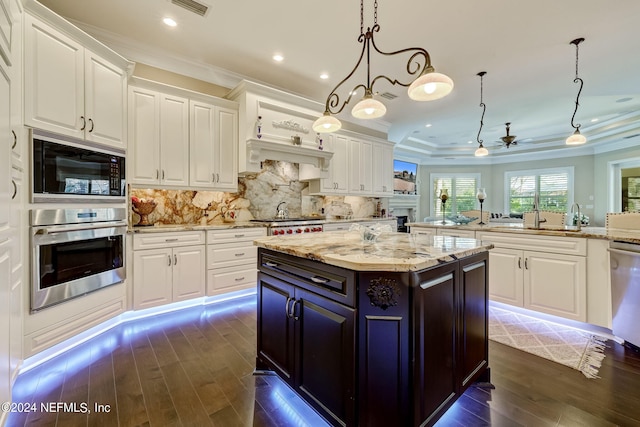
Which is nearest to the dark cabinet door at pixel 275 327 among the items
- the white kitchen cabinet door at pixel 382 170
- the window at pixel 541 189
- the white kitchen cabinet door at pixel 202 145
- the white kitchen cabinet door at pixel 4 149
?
the white kitchen cabinet door at pixel 4 149

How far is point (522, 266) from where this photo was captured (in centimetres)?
301

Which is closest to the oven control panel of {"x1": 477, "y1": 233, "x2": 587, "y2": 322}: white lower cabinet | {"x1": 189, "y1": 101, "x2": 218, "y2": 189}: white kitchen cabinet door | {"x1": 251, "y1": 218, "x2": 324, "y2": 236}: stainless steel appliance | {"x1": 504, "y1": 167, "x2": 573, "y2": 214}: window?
{"x1": 251, "y1": 218, "x2": 324, "y2": 236}: stainless steel appliance

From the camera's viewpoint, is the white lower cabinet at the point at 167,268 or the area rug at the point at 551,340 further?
the white lower cabinet at the point at 167,268

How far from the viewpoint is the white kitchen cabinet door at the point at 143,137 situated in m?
3.09

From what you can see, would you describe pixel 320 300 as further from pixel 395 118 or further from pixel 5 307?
pixel 395 118

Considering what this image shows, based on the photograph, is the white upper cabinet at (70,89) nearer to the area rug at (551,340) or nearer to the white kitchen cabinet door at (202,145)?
the white kitchen cabinet door at (202,145)

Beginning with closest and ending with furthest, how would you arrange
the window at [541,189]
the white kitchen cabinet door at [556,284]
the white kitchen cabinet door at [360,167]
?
the white kitchen cabinet door at [556,284]
the white kitchen cabinet door at [360,167]
the window at [541,189]

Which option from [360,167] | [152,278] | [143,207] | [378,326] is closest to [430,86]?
[378,326]

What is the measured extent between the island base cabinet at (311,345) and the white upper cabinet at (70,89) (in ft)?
6.76

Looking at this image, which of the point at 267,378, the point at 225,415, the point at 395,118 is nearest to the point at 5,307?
the point at 225,415

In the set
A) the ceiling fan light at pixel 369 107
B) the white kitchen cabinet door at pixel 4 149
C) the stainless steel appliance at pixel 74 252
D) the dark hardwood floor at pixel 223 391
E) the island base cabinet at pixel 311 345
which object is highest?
the ceiling fan light at pixel 369 107

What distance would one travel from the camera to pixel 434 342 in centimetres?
144

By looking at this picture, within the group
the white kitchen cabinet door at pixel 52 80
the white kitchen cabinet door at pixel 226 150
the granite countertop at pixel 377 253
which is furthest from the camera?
the white kitchen cabinet door at pixel 226 150

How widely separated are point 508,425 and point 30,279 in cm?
333
